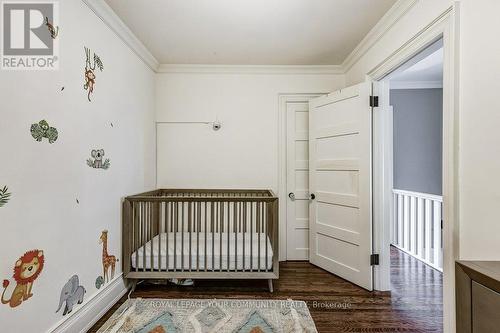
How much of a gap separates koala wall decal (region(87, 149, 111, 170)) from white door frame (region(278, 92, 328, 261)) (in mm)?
1895

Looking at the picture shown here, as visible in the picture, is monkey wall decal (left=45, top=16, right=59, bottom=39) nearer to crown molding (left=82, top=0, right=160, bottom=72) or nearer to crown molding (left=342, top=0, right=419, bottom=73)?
crown molding (left=82, top=0, right=160, bottom=72)

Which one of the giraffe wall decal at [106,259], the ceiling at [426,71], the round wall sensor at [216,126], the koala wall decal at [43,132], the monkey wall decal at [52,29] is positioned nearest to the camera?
the koala wall decal at [43,132]

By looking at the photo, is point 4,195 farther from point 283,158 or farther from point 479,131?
point 283,158

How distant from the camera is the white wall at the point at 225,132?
10.4ft

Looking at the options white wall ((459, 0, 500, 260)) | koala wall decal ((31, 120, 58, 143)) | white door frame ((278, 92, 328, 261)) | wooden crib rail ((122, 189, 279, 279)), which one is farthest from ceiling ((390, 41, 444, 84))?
koala wall decal ((31, 120, 58, 143))

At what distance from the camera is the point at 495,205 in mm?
1223

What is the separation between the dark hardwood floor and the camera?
6.19 ft

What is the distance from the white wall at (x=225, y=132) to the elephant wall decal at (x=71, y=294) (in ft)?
5.11

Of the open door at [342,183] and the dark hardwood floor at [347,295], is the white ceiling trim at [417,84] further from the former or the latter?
the dark hardwood floor at [347,295]

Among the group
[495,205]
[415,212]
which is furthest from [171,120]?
[415,212]

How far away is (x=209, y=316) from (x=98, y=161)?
145 centimetres

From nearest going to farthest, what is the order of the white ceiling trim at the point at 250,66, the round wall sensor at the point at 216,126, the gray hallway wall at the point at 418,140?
the white ceiling trim at the point at 250,66
the round wall sensor at the point at 216,126
the gray hallway wall at the point at 418,140

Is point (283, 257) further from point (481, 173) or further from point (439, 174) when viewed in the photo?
point (439, 174)

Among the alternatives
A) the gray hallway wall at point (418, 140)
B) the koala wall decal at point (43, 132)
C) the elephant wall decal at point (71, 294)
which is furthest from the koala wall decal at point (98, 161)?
the gray hallway wall at point (418, 140)
